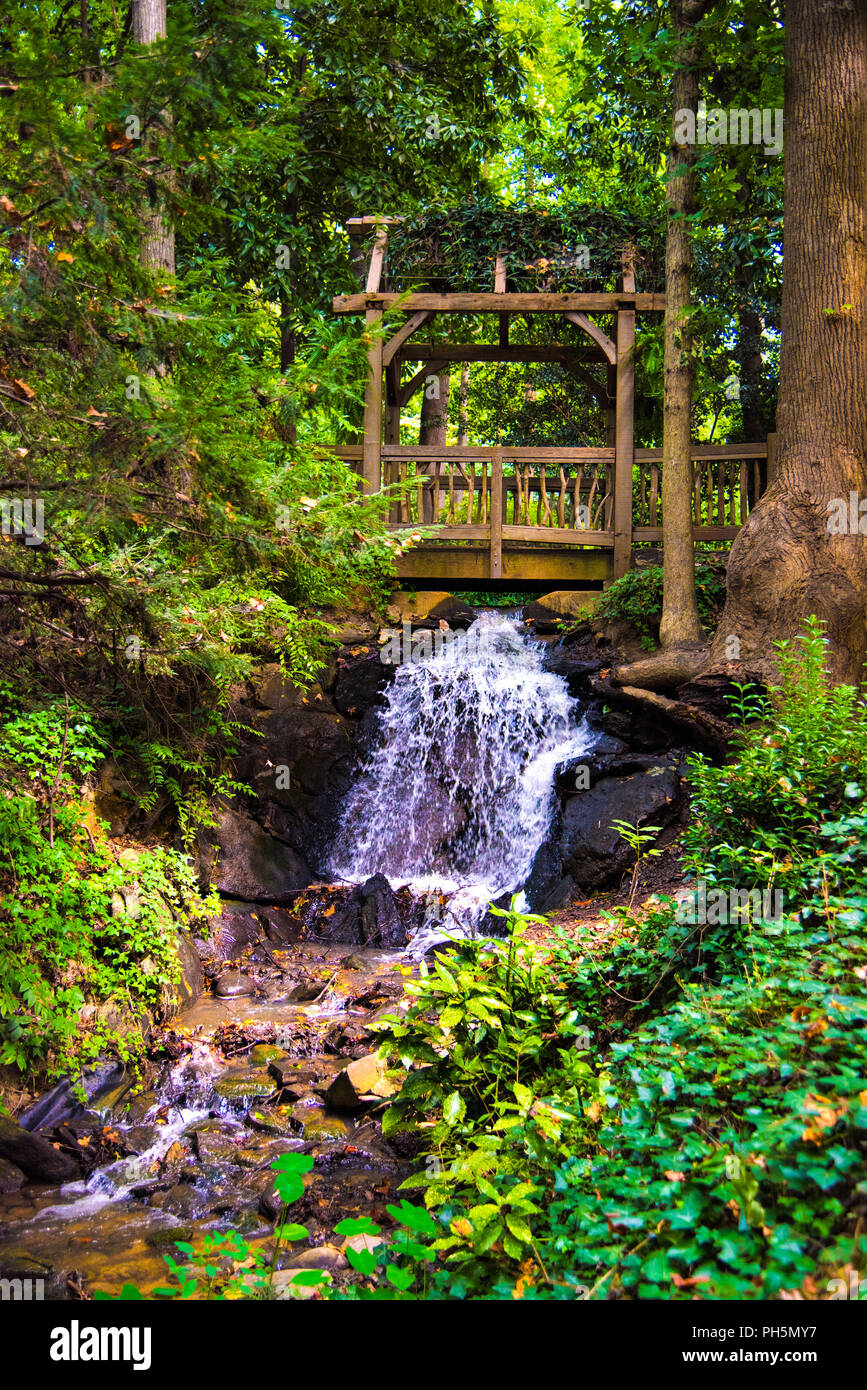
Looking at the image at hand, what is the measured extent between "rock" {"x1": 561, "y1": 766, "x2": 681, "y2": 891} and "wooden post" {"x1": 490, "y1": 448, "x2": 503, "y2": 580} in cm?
441

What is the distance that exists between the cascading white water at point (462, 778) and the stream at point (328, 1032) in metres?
0.02

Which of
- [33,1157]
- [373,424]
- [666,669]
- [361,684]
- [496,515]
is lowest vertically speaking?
[33,1157]

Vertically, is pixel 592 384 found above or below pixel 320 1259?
above

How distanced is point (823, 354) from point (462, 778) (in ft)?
17.6

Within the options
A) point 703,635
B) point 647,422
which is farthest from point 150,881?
point 647,422

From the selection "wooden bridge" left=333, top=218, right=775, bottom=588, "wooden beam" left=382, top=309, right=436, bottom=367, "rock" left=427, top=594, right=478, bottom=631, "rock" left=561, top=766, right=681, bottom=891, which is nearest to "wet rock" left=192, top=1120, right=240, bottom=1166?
"rock" left=561, top=766, right=681, bottom=891

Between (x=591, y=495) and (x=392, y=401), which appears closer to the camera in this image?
(x=591, y=495)

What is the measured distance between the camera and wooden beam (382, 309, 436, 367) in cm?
1223

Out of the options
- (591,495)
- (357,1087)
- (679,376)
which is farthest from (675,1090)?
(591,495)

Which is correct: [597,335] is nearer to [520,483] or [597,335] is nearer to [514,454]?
[514,454]

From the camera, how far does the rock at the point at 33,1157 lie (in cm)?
450

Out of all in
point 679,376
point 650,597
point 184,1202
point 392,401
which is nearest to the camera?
point 184,1202

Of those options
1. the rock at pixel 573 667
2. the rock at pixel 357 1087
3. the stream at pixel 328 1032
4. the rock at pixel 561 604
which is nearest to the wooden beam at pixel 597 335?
the rock at pixel 561 604

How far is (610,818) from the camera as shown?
7766mm
